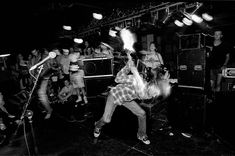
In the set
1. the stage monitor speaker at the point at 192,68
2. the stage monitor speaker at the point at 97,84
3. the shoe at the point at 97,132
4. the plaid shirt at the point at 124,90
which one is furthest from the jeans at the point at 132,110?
the stage monitor speaker at the point at 97,84

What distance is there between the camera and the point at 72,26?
1211 centimetres

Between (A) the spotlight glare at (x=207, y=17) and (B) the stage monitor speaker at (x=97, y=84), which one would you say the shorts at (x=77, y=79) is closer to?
(B) the stage monitor speaker at (x=97, y=84)

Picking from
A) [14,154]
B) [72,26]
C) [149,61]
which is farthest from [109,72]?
[72,26]

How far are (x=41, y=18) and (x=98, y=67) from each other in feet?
20.2

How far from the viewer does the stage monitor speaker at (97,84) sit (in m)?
5.94

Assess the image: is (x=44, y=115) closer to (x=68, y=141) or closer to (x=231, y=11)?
(x=68, y=141)

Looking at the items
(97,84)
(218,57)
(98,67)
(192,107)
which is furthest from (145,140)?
(218,57)

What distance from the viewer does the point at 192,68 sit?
12.1 feet

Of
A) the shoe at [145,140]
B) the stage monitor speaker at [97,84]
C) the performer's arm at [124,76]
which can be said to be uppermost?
the performer's arm at [124,76]

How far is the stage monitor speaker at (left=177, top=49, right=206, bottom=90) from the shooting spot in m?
3.53

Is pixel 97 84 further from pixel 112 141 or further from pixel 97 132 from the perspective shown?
pixel 112 141

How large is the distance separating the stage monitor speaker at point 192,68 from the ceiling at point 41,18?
12.9 ft

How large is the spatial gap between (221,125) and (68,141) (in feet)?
10.8

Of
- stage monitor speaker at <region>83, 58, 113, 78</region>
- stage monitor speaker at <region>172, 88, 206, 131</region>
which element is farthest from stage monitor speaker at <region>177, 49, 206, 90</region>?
stage monitor speaker at <region>83, 58, 113, 78</region>
